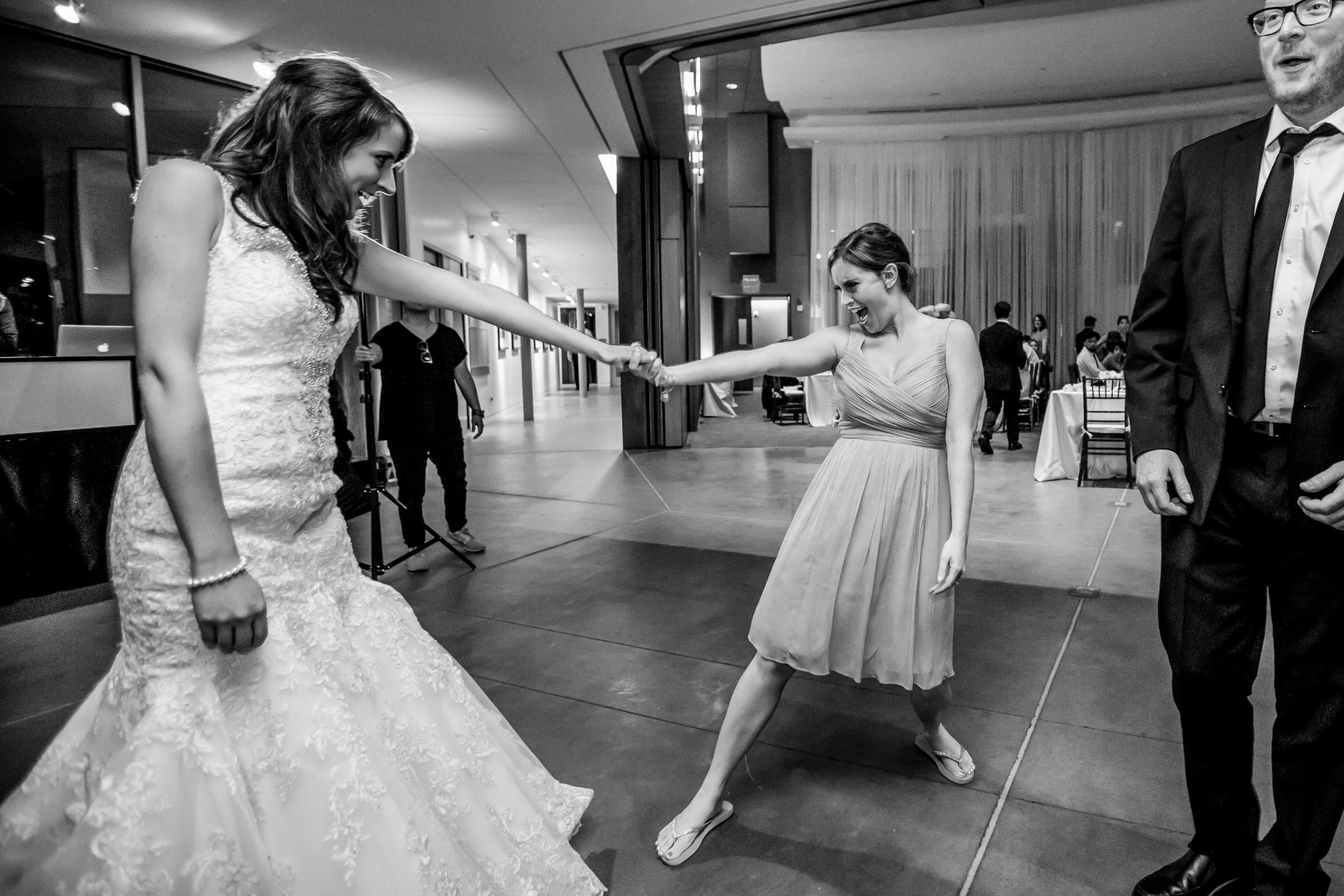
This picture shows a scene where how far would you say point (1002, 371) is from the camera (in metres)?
9.56

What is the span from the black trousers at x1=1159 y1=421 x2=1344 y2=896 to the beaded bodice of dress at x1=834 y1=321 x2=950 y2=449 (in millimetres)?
600

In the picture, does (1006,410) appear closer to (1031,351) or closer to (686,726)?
(1031,351)

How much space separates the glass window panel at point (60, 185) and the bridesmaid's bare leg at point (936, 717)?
18.4 ft

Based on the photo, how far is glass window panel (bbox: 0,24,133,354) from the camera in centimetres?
513

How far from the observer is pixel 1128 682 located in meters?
3.08

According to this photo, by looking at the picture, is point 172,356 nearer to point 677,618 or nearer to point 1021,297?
point 677,618

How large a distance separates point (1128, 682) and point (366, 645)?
2.79 m

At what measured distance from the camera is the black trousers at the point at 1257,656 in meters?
1.54

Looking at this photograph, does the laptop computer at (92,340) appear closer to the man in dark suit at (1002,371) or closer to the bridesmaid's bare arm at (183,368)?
the bridesmaid's bare arm at (183,368)

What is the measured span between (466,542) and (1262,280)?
442 centimetres

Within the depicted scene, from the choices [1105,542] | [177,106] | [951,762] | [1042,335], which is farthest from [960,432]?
[1042,335]

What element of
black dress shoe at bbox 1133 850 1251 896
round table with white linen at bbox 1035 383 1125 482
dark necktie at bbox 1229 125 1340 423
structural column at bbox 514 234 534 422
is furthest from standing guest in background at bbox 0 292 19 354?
structural column at bbox 514 234 534 422

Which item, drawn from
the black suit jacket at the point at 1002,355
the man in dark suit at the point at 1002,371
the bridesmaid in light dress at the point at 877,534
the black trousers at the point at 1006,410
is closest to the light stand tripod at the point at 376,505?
the bridesmaid in light dress at the point at 877,534

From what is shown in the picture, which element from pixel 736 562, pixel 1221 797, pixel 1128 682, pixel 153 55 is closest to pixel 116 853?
pixel 1221 797
